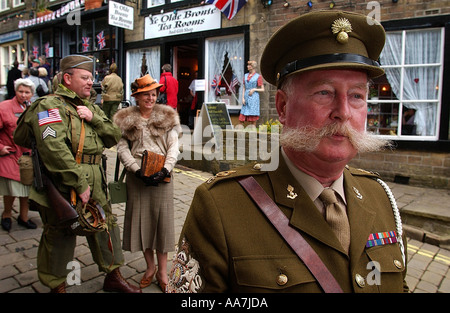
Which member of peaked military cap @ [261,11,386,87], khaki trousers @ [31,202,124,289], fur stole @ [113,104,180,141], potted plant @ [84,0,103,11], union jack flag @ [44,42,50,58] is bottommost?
khaki trousers @ [31,202,124,289]

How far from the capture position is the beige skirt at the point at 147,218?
340cm

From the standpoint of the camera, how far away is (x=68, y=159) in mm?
2775

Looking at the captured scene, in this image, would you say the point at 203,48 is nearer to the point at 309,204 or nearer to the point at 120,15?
the point at 120,15

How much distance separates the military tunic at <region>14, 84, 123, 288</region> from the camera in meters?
2.77

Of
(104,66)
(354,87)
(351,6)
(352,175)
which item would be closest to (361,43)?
(354,87)

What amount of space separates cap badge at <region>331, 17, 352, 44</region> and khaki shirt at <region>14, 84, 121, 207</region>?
2288 millimetres

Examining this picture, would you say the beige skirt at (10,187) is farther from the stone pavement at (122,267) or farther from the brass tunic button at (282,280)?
the brass tunic button at (282,280)

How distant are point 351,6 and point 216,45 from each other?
14.7 ft

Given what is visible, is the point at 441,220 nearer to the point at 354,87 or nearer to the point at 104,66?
the point at 354,87

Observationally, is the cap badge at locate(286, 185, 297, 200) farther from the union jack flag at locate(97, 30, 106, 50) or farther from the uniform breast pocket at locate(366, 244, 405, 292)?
the union jack flag at locate(97, 30, 106, 50)

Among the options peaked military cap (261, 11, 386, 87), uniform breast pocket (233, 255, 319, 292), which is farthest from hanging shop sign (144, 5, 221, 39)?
uniform breast pocket (233, 255, 319, 292)

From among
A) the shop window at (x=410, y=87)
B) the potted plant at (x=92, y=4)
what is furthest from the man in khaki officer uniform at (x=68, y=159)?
the potted plant at (x=92, y=4)

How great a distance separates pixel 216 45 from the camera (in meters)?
10.9

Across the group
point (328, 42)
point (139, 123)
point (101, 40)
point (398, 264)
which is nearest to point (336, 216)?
point (398, 264)
